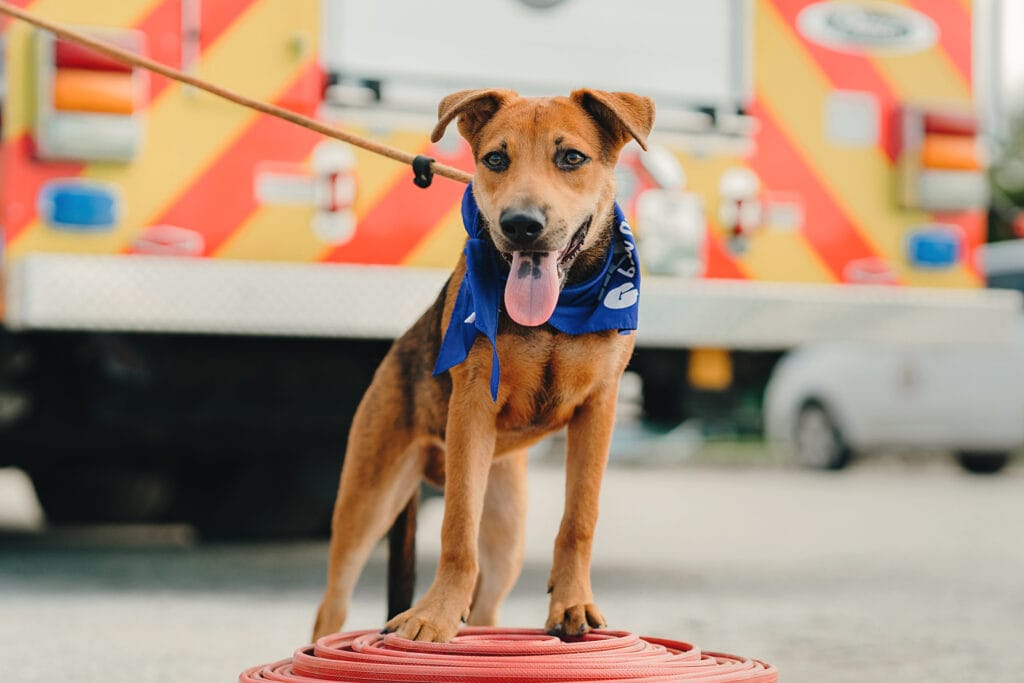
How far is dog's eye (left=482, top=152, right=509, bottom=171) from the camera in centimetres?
296

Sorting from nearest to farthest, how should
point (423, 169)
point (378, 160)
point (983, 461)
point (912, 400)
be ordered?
point (423, 169) → point (378, 160) → point (912, 400) → point (983, 461)

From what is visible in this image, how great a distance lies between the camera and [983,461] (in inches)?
535

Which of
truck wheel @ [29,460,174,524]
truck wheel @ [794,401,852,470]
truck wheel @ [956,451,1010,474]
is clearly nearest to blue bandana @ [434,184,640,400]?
truck wheel @ [29,460,174,524]

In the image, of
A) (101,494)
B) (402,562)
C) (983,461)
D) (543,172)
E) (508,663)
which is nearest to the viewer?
(508,663)

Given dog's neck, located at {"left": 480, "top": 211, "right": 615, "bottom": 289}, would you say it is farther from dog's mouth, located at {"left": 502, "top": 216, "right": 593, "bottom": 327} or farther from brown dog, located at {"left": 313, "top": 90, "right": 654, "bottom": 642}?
dog's mouth, located at {"left": 502, "top": 216, "right": 593, "bottom": 327}

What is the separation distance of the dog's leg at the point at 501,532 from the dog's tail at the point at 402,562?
0.16 metres

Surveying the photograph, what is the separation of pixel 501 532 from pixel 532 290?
99 cm

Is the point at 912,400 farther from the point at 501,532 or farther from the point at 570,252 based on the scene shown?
the point at 570,252

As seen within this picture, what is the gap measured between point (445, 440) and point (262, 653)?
58.7 inches

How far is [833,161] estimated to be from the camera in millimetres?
5961

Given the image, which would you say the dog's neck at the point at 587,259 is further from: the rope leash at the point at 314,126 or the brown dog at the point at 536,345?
the rope leash at the point at 314,126

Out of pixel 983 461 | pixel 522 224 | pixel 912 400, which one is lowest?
pixel 983 461

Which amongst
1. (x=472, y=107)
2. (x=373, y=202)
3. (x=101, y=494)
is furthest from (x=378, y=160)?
(x=101, y=494)

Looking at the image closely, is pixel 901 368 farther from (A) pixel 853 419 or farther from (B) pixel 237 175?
(B) pixel 237 175
